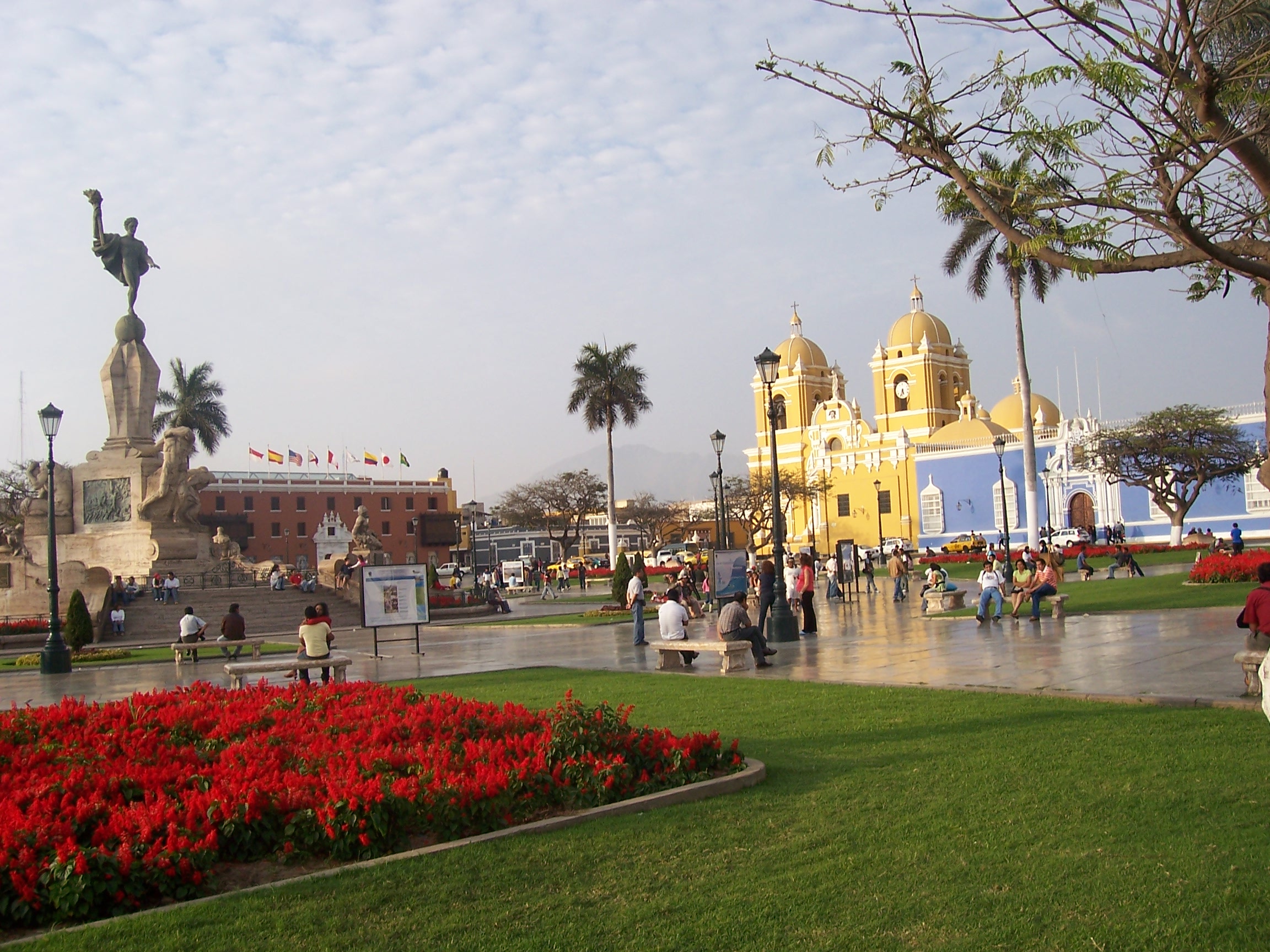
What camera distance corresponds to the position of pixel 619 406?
171 ft

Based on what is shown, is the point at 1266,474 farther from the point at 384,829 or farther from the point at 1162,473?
the point at 1162,473

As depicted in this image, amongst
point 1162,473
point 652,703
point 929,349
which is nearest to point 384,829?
point 652,703

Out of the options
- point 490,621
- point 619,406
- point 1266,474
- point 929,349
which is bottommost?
point 490,621

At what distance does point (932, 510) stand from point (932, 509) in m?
0.10

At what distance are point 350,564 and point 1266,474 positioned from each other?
1094 inches

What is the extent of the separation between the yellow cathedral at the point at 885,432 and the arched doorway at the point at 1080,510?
30.9ft

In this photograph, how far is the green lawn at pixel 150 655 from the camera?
2003 centimetres

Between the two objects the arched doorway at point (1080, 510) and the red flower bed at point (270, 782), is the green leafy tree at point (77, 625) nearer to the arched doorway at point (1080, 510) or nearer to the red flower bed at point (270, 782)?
the red flower bed at point (270, 782)

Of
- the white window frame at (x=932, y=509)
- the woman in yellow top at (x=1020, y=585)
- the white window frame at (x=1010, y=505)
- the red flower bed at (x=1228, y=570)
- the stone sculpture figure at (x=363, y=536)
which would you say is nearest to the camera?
the woman in yellow top at (x=1020, y=585)

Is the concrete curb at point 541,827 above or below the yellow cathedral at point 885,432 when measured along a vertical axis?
below

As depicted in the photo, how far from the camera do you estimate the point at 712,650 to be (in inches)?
532

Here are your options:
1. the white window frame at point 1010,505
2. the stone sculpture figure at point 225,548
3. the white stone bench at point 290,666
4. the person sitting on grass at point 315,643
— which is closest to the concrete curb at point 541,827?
the white stone bench at point 290,666

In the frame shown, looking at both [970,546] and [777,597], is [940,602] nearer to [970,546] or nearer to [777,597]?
[777,597]

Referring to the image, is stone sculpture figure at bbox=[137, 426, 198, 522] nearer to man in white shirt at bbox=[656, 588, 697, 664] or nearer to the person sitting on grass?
the person sitting on grass
